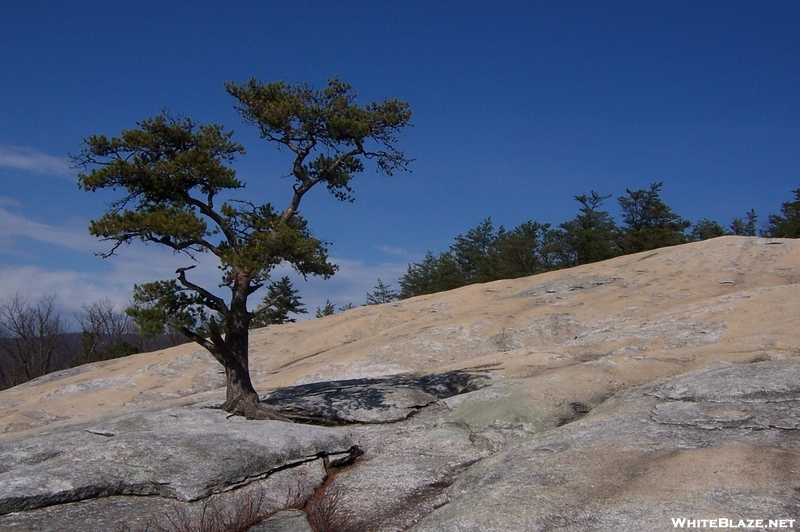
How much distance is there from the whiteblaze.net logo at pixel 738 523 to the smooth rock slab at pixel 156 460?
6495 mm

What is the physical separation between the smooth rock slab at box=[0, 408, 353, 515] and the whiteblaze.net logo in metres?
6.50

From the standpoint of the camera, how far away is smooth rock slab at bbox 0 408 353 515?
31.7ft

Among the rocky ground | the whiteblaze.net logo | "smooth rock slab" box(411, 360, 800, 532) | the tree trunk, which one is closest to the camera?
the whiteblaze.net logo

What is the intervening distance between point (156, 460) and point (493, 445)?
5932mm

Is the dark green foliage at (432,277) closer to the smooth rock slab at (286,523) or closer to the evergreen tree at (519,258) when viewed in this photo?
the evergreen tree at (519,258)

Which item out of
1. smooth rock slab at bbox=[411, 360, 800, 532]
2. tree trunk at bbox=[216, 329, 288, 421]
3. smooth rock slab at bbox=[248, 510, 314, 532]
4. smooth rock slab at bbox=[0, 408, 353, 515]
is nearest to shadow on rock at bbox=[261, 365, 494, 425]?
tree trunk at bbox=[216, 329, 288, 421]

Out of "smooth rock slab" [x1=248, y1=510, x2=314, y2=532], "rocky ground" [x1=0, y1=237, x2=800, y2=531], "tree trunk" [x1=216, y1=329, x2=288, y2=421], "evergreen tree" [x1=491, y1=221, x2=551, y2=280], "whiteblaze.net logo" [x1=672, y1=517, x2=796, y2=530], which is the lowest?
"whiteblaze.net logo" [x1=672, y1=517, x2=796, y2=530]

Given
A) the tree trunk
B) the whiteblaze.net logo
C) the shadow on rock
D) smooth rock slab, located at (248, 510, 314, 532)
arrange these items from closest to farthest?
the whiteblaze.net logo
smooth rock slab, located at (248, 510, 314, 532)
the shadow on rock
the tree trunk

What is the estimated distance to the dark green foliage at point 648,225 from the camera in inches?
2208

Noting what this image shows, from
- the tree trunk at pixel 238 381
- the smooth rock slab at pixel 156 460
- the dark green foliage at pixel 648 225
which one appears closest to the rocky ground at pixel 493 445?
the smooth rock slab at pixel 156 460

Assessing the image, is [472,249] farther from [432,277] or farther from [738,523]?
[738,523]

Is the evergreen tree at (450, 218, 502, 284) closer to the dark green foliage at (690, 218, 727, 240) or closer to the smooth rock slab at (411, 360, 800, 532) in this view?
the dark green foliage at (690, 218, 727, 240)

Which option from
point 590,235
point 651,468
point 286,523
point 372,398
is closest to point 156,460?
point 286,523

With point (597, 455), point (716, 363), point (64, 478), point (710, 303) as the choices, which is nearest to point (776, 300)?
point (710, 303)
